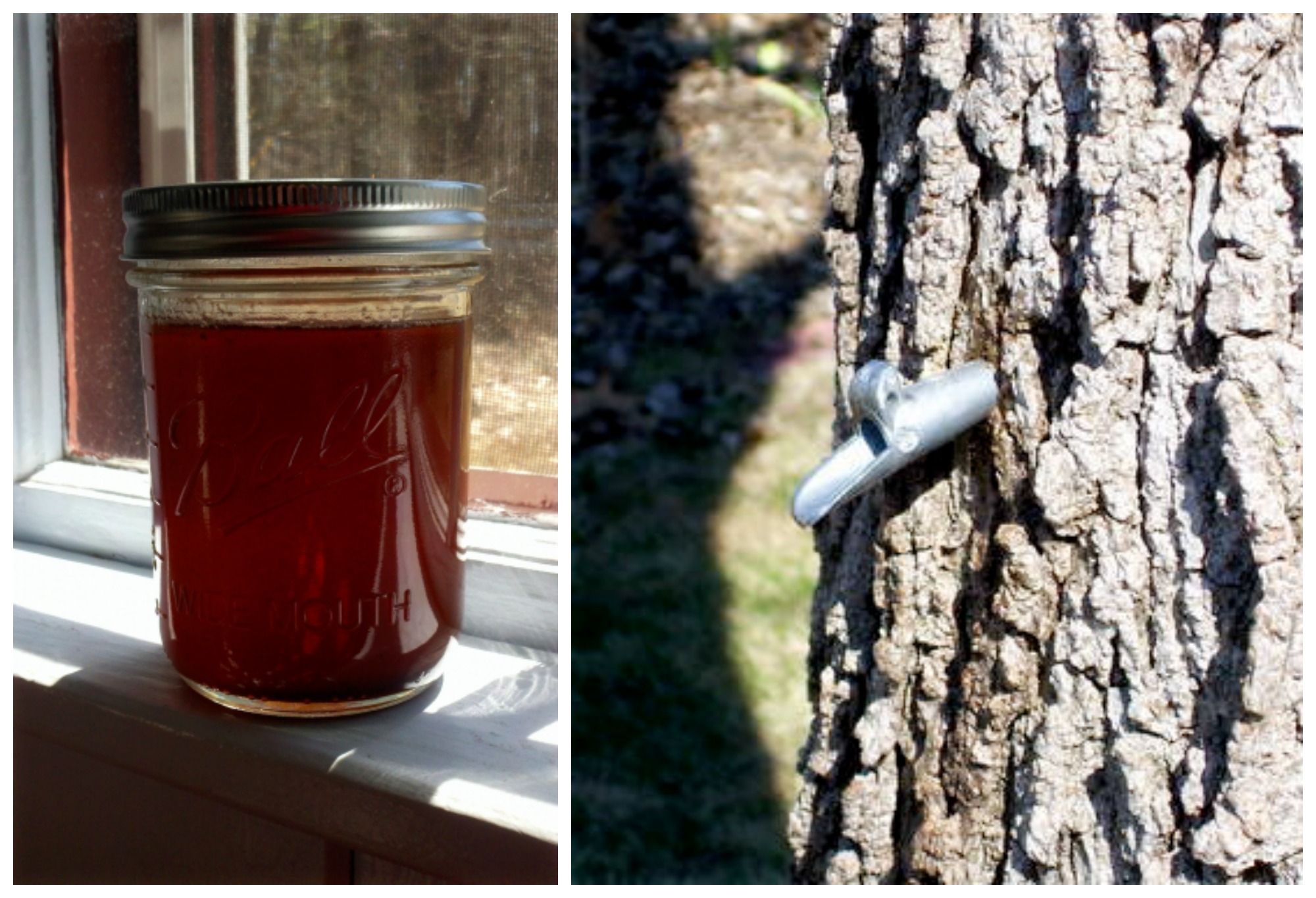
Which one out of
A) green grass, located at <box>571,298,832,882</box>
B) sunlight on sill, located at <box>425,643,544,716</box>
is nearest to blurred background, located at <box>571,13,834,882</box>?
green grass, located at <box>571,298,832,882</box>

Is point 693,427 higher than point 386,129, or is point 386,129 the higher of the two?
point 386,129

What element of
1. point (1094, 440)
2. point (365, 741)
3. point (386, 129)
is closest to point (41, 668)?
point (365, 741)

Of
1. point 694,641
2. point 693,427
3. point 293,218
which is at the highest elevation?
point 293,218

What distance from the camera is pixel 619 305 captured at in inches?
101

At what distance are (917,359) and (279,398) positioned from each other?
412 mm

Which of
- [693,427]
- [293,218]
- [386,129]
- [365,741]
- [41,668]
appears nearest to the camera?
[293,218]

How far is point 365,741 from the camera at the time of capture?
0.82 metres

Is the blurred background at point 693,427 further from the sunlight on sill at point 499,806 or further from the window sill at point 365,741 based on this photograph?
the sunlight on sill at point 499,806

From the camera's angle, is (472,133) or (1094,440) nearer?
(1094,440)

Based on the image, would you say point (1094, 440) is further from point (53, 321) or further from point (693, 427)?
point (693, 427)

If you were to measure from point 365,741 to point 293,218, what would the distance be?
346 mm

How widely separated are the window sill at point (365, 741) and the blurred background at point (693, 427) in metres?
0.94

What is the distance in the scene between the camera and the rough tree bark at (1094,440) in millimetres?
725

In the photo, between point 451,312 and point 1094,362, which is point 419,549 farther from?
point 1094,362
